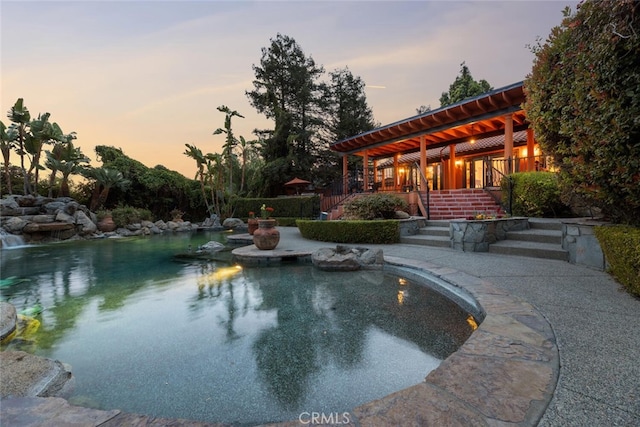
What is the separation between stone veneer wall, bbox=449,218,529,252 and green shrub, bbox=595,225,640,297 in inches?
93.0

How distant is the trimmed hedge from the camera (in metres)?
7.68

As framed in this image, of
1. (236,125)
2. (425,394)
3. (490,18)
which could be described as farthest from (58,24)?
(236,125)

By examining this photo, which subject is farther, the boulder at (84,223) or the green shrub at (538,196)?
the boulder at (84,223)

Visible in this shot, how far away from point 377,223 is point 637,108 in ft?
17.9

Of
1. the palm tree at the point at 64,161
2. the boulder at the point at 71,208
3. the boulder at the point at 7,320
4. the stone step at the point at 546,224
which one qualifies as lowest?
the boulder at the point at 7,320

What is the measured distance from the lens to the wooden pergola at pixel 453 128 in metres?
9.57

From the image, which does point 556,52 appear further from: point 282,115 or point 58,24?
point 282,115

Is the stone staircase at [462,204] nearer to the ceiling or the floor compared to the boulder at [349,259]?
nearer to the ceiling

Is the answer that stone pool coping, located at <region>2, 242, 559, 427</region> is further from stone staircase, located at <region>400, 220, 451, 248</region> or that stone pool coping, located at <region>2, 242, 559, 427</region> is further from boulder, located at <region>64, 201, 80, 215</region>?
boulder, located at <region>64, 201, 80, 215</region>

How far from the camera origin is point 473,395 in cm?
143

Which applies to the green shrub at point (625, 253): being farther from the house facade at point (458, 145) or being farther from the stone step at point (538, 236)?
the house facade at point (458, 145)

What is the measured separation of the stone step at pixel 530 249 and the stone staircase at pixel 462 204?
297 cm

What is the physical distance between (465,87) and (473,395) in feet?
78.1

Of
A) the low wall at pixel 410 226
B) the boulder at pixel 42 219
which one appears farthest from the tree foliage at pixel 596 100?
the boulder at pixel 42 219
